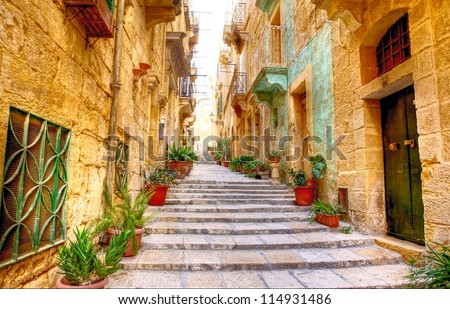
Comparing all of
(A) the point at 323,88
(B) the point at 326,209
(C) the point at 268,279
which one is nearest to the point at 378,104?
(A) the point at 323,88

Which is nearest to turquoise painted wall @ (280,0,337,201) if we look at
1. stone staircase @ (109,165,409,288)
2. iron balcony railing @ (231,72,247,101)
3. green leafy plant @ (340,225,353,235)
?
green leafy plant @ (340,225,353,235)

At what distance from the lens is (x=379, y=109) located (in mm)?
4379

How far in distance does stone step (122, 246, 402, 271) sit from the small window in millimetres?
2817

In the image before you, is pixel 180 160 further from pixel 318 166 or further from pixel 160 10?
pixel 318 166

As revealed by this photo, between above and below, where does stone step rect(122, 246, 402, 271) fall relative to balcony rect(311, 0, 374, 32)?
below

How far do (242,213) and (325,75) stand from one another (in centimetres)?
342

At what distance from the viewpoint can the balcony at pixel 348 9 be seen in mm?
4180

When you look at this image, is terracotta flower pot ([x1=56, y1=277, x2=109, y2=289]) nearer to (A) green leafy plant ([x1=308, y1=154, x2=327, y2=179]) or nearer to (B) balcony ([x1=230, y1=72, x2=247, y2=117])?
(A) green leafy plant ([x1=308, y1=154, x2=327, y2=179])

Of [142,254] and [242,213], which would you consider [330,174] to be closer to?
[242,213]

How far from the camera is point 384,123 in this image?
4328 millimetres

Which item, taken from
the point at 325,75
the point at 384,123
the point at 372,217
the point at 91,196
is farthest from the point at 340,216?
the point at 91,196

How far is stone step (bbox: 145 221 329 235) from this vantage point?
424 cm

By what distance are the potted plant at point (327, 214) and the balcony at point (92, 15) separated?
4.26 metres

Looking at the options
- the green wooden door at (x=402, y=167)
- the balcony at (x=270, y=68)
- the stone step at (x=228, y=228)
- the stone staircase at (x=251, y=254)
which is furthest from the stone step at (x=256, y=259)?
the balcony at (x=270, y=68)
